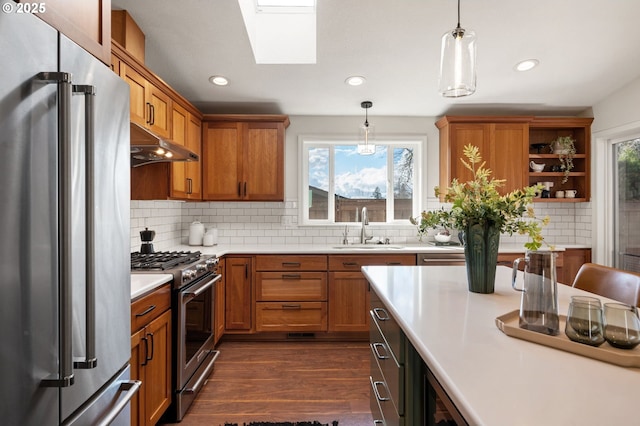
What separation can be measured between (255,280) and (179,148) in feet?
4.96

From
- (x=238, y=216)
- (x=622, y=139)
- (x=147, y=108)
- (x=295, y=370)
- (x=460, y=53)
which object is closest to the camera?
(x=460, y=53)

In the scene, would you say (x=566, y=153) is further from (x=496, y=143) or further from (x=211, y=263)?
(x=211, y=263)

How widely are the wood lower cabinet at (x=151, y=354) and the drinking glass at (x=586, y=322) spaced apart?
1.67 m

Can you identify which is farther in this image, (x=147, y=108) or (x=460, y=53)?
(x=147, y=108)

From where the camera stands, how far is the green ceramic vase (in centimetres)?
144

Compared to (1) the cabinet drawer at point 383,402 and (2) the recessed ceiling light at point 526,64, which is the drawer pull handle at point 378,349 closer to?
(1) the cabinet drawer at point 383,402

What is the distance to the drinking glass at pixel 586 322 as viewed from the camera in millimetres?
855

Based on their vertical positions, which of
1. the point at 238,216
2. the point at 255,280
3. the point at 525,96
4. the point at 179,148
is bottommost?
the point at 255,280

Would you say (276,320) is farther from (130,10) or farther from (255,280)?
(130,10)

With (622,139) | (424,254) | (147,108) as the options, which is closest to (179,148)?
(147,108)

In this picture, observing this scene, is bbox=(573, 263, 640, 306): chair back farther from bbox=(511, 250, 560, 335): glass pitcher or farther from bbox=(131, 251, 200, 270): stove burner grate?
bbox=(131, 251, 200, 270): stove burner grate

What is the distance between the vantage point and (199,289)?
222cm

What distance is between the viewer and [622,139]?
3391mm

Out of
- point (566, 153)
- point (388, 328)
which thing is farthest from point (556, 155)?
point (388, 328)
